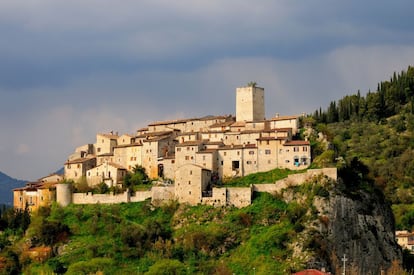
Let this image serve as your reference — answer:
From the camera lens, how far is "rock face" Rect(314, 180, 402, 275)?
6850 cm

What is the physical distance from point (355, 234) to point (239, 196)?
10.6 meters

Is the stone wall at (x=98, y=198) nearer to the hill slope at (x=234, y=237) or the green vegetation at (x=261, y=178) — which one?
the hill slope at (x=234, y=237)

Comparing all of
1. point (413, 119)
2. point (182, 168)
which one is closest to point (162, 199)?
point (182, 168)

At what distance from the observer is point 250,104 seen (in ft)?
283

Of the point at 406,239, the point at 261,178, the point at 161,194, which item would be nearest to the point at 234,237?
the point at 261,178

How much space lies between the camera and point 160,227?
73.0m

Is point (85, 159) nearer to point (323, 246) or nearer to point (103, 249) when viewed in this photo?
point (103, 249)

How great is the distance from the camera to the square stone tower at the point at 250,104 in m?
86.2

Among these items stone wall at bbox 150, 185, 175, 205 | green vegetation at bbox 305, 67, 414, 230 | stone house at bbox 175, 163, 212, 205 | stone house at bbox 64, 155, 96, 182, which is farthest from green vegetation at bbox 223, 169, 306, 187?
green vegetation at bbox 305, 67, 414, 230

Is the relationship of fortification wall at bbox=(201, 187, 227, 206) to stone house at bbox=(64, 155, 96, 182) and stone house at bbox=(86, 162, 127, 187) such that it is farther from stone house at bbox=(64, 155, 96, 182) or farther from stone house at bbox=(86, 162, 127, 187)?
stone house at bbox=(64, 155, 96, 182)

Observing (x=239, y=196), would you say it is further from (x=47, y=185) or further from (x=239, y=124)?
(x=47, y=185)

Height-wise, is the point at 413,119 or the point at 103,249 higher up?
the point at 413,119

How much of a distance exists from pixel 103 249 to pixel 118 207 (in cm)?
696

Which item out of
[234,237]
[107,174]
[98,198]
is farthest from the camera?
[107,174]
